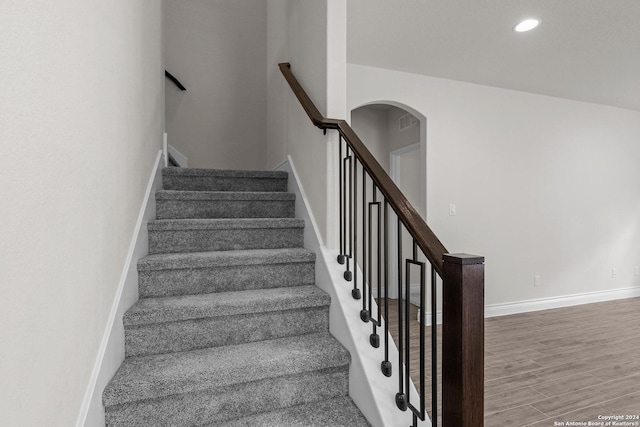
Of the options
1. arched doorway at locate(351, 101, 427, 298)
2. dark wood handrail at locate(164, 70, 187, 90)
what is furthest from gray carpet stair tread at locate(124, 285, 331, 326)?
arched doorway at locate(351, 101, 427, 298)

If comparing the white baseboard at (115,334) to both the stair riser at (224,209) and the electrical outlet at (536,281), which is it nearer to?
the stair riser at (224,209)

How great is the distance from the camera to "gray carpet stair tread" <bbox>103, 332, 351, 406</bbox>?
1.19 m

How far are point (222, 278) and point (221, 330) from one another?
0.30m

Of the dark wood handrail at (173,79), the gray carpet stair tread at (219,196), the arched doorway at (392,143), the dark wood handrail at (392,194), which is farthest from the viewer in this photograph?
the arched doorway at (392,143)

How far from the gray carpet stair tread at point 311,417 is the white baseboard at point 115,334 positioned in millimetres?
412

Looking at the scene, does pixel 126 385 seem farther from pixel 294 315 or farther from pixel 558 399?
pixel 558 399

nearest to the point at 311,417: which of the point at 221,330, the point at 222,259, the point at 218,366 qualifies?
the point at 218,366

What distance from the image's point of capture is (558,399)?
213 cm

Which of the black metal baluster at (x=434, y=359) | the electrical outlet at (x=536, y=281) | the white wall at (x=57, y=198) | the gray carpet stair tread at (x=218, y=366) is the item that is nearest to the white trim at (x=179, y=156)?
the white wall at (x=57, y=198)

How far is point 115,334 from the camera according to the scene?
4.19 ft

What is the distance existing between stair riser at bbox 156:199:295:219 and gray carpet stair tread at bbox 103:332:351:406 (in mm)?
966

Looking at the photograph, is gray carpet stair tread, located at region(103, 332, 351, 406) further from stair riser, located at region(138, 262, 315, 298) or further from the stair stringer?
stair riser, located at region(138, 262, 315, 298)

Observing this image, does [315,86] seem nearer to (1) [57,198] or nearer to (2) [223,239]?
(2) [223,239]

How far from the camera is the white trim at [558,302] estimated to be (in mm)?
3885
